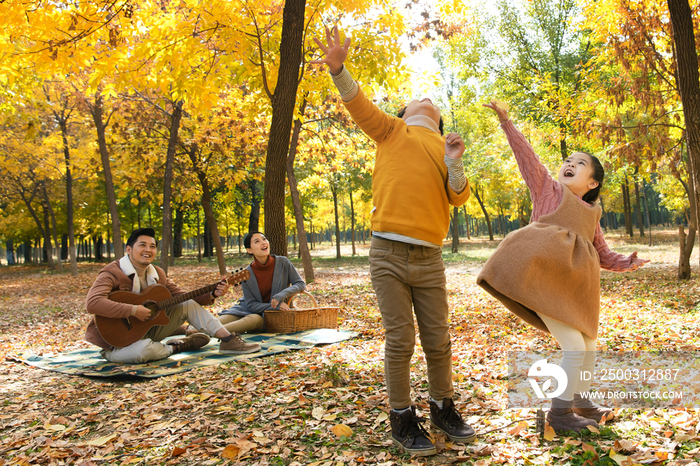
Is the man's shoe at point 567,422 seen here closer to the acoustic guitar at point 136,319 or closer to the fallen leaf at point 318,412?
the fallen leaf at point 318,412

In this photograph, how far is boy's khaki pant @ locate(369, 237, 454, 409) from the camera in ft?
9.03

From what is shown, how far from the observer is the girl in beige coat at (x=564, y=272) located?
2631 millimetres

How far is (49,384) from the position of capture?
15.0 feet

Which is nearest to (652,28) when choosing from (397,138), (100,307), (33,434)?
(397,138)

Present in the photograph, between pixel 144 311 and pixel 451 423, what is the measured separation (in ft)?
11.5

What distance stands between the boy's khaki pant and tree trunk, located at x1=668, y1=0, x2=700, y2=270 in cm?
510

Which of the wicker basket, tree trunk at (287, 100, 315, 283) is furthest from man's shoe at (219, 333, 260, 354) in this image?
tree trunk at (287, 100, 315, 283)

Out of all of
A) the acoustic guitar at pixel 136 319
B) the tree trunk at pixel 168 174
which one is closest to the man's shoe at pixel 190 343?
the acoustic guitar at pixel 136 319

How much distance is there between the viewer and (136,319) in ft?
16.4

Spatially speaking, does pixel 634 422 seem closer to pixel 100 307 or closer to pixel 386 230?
pixel 386 230

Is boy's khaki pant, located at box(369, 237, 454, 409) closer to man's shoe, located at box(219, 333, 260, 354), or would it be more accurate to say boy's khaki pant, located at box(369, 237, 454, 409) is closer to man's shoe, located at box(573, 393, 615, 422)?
man's shoe, located at box(573, 393, 615, 422)

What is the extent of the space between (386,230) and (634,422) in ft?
6.56

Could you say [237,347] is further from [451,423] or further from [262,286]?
[451,423]

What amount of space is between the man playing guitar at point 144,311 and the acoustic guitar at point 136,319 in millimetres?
40
